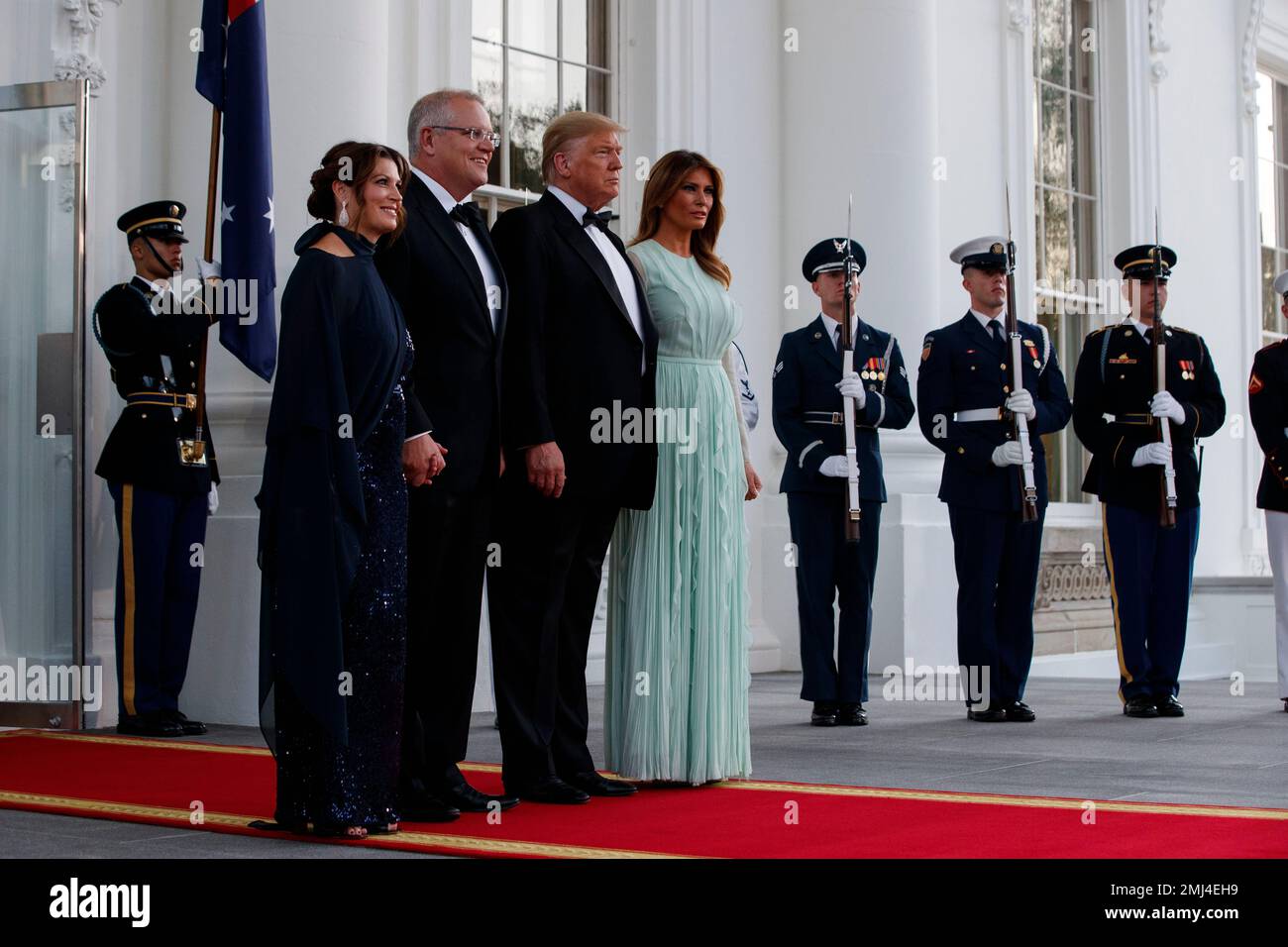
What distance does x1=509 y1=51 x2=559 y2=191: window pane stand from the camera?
8.81m

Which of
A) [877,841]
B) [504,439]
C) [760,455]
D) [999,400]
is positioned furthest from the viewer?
[760,455]

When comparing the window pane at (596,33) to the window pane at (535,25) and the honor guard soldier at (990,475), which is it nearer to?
the window pane at (535,25)

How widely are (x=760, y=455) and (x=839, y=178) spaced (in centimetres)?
153

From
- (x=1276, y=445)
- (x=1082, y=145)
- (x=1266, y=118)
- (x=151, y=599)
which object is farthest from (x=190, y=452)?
(x=1266, y=118)

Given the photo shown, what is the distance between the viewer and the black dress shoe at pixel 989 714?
7.15m

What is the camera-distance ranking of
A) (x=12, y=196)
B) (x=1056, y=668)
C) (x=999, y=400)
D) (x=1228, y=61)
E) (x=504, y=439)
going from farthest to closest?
(x=1228, y=61) → (x=1056, y=668) → (x=999, y=400) → (x=12, y=196) → (x=504, y=439)

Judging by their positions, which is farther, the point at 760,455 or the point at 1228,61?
the point at 1228,61

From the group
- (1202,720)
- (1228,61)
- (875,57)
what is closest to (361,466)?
(1202,720)

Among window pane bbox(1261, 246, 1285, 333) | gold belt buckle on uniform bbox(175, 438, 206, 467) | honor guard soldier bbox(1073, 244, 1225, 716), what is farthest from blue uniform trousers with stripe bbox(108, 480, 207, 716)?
window pane bbox(1261, 246, 1285, 333)

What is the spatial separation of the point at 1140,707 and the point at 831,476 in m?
1.56

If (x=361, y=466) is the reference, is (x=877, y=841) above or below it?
below

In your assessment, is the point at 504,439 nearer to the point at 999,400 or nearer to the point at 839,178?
the point at 999,400

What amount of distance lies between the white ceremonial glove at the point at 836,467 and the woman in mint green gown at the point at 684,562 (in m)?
1.90

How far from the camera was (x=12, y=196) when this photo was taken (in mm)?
6691
